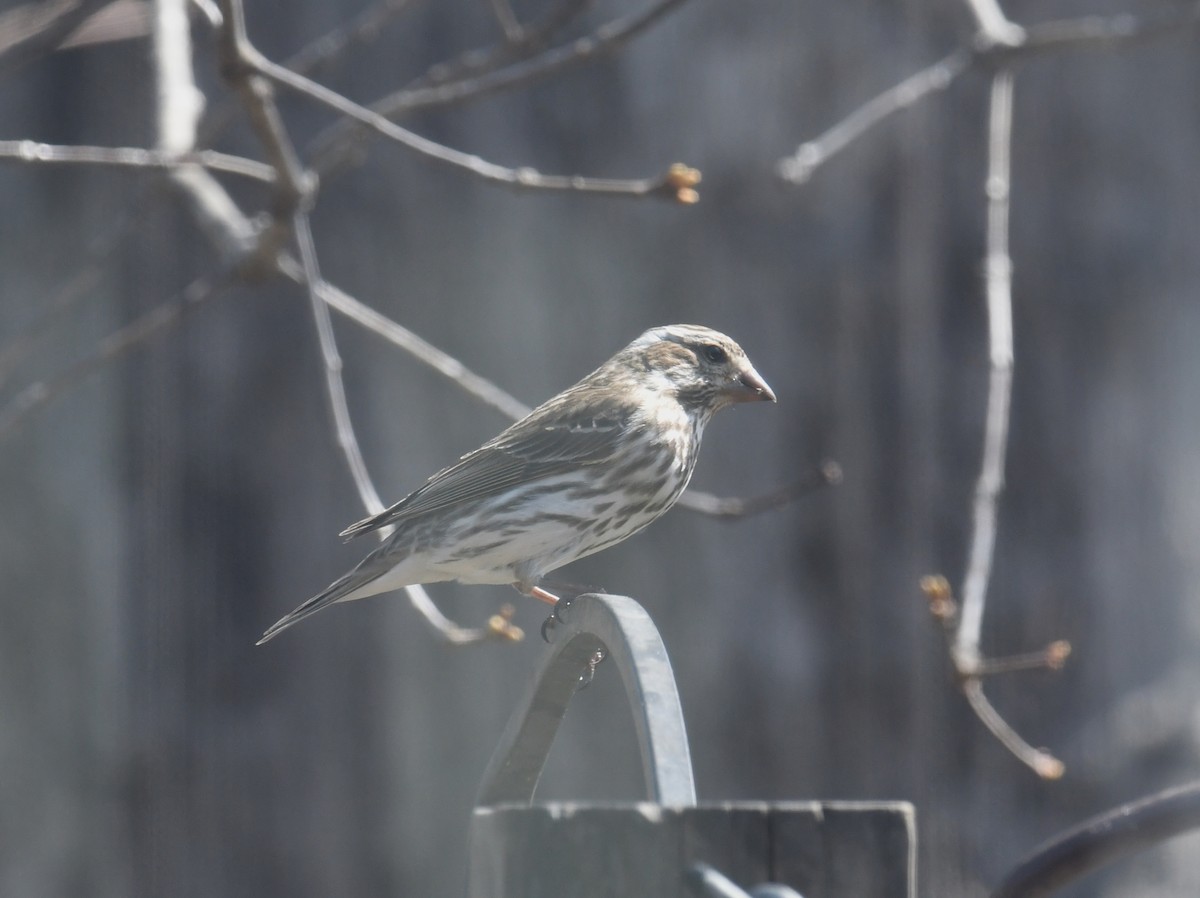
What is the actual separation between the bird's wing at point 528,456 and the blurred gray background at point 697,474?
→ 2.45 ft

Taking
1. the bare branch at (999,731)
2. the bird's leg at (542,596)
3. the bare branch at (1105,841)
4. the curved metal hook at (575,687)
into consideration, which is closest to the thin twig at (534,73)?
the bird's leg at (542,596)

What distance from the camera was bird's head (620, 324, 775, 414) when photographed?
14.3 feet

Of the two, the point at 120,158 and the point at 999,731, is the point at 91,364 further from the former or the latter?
the point at 999,731

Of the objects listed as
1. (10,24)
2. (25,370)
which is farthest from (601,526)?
(25,370)

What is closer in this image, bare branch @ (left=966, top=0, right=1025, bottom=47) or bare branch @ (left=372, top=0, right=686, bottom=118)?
bare branch @ (left=372, top=0, right=686, bottom=118)

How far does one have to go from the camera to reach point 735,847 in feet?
4.93

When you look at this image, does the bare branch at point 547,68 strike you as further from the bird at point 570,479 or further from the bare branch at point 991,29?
the bare branch at point 991,29

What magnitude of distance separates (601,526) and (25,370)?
2417mm

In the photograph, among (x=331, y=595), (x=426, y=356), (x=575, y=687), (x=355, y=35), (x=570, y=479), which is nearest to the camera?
(x=575, y=687)

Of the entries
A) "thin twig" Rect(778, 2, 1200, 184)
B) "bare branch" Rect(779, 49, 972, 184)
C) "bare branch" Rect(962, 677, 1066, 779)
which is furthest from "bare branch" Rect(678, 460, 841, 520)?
"thin twig" Rect(778, 2, 1200, 184)

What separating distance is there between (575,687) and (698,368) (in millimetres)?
2130

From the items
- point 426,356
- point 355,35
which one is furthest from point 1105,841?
point 355,35

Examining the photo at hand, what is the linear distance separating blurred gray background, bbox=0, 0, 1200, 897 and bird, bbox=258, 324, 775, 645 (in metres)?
0.75

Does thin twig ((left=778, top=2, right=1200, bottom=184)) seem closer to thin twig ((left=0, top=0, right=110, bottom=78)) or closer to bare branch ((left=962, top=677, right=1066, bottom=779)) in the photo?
bare branch ((left=962, top=677, right=1066, bottom=779))
